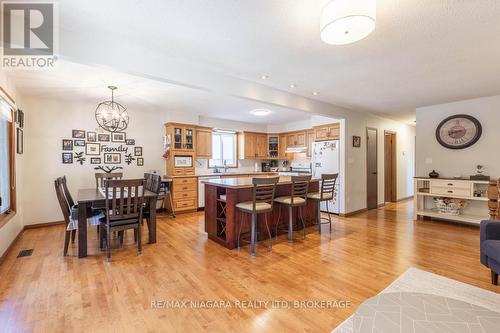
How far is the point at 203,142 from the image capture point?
6.47 meters

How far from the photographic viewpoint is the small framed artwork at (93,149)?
5.10 metres

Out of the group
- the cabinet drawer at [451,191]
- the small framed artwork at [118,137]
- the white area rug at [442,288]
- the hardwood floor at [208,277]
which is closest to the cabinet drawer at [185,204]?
the hardwood floor at [208,277]

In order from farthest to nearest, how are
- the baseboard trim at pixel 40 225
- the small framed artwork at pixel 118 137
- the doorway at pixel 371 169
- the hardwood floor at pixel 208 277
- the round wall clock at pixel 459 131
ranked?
1. the doorway at pixel 371 169
2. the small framed artwork at pixel 118 137
3. the round wall clock at pixel 459 131
4. the baseboard trim at pixel 40 225
5. the hardwood floor at pixel 208 277

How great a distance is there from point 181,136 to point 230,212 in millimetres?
3205

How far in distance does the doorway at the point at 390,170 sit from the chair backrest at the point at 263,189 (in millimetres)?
5024

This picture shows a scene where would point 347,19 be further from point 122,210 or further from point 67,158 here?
point 67,158

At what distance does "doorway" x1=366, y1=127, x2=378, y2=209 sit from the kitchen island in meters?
2.88

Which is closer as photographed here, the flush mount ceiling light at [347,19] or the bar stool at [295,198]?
the flush mount ceiling light at [347,19]

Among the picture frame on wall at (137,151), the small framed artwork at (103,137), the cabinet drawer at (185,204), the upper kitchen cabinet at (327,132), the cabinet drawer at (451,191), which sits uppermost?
the upper kitchen cabinet at (327,132)

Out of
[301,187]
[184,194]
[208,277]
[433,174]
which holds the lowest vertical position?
[208,277]

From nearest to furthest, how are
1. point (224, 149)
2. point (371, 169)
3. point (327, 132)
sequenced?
point (327, 132), point (371, 169), point (224, 149)

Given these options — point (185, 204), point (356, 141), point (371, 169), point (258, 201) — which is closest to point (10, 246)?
point (185, 204)

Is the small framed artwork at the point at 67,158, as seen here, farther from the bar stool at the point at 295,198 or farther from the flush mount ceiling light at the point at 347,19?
the flush mount ceiling light at the point at 347,19

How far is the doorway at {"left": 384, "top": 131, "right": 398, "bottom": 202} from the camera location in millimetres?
6965
